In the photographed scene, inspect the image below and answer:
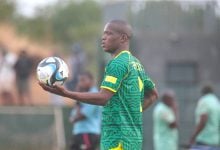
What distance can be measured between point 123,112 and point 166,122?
23.4 feet

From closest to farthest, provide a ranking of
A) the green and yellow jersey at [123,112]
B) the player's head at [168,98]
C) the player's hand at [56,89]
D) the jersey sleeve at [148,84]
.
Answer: the player's hand at [56,89] → the green and yellow jersey at [123,112] → the jersey sleeve at [148,84] → the player's head at [168,98]

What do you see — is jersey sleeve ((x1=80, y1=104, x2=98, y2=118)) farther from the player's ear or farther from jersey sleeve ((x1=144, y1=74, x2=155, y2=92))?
the player's ear

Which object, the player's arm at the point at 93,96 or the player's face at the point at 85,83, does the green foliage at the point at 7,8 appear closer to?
the player's face at the point at 85,83

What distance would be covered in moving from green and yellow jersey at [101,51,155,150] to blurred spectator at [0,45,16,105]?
14664mm

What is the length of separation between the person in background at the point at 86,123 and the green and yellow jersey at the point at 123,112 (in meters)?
5.43

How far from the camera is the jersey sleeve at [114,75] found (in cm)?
779

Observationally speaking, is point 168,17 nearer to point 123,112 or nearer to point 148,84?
point 148,84

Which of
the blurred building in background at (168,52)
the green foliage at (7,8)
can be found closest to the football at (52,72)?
the blurred building in background at (168,52)

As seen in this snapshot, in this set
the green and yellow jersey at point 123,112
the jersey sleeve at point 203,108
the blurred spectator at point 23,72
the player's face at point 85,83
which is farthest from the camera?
the blurred spectator at point 23,72

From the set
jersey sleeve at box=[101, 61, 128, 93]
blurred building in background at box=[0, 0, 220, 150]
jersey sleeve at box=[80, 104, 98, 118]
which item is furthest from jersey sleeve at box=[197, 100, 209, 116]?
jersey sleeve at box=[101, 61, 128, 93]

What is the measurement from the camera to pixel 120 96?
7.94 meters

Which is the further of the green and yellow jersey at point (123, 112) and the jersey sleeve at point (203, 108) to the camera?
the jersey sleeve at point (203, 108)

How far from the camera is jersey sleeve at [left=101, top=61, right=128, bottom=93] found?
A: 779 centimetres

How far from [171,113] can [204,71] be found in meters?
5.56
